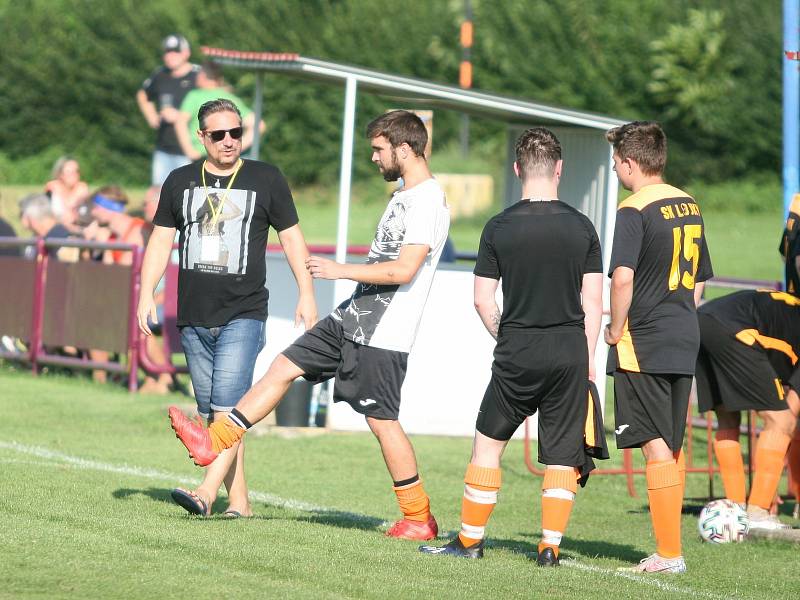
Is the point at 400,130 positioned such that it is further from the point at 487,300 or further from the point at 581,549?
the point at 581,549

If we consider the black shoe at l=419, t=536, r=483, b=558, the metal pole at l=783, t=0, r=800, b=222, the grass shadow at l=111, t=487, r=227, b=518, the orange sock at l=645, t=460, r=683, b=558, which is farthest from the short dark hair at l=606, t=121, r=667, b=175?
the metal pole at l=783, t=0, r=800, b=222

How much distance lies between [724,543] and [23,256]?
29.4 feet

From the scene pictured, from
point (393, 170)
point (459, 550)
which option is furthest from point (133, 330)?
point (459, 550)

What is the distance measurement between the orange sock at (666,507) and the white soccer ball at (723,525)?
1.37 m

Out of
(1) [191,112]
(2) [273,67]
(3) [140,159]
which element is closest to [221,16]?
(3) [140,159]

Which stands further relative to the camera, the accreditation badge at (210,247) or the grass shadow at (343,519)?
the grass shadow at (343,519)

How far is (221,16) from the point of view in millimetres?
37156

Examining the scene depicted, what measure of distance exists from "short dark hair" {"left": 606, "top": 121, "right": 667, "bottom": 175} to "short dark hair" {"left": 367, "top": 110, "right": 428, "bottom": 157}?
37.5 inches

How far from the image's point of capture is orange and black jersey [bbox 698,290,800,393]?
28.2 ft

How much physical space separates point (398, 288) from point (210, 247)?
0.98 metres

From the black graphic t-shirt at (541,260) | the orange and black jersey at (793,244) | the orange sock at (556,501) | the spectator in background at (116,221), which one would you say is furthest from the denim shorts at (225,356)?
the spectator in background at (116,221)

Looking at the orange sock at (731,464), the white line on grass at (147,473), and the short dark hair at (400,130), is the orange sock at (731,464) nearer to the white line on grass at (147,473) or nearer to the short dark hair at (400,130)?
the white line on grass at (147,473)

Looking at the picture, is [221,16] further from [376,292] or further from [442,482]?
[376,292]

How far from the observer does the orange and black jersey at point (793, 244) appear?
829 centimetres
